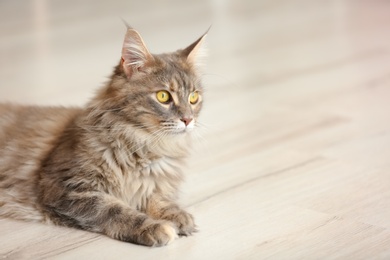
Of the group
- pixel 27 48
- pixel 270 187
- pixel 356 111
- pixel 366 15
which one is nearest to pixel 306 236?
pixel 270 187

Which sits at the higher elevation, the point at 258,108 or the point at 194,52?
the point at 194,52

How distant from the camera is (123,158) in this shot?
2.10m

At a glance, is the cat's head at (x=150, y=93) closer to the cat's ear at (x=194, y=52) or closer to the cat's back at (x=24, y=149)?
the cat's ear at (x=194, y=52)

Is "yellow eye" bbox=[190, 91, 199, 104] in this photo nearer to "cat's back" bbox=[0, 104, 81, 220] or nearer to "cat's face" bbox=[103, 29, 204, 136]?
"cat's face" bbox=[103, 29, 204, 136]

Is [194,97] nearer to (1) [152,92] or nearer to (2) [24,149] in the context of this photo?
(1) [152,92]

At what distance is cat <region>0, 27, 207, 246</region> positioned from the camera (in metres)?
2.04

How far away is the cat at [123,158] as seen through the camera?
204 centimetres

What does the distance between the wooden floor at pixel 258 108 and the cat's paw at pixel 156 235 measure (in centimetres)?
2

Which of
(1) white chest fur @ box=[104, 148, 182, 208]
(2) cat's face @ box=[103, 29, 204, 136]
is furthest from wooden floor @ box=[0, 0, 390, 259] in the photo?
(2) cat's face @ box=[103, 29, 204, 136]

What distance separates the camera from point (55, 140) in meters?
2.21

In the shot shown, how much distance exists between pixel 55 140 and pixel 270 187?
2.30 ft

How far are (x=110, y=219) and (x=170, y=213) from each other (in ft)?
0.56

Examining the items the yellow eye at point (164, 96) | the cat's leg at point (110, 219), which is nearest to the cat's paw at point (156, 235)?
the cat's leg at point (110, 219)

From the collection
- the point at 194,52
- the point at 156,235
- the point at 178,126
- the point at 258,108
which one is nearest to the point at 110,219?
the point at 156,235
